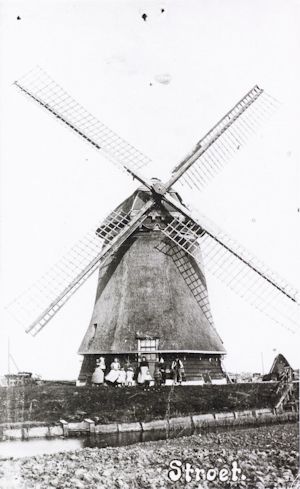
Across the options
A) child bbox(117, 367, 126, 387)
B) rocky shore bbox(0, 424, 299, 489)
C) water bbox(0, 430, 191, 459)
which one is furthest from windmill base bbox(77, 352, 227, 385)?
rocky shore bbox(0, 424, 299, 489)

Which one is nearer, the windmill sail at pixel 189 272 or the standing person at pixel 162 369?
the standing person at pixel 162 369

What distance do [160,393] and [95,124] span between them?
5845 mm

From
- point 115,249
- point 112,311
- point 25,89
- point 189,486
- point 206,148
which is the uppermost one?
point 25,89

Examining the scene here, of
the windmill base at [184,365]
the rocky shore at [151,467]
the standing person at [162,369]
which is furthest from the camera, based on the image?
the windmill base at [184,365]

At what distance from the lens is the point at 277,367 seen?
18.5 m

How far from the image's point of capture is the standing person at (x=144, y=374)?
1184cm

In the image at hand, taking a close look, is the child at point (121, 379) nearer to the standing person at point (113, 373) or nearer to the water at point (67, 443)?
the standing person at point (113, 373)

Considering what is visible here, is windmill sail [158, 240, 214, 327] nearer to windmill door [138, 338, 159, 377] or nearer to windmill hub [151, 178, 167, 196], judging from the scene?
windmill hub [151, 178, 167, 196]

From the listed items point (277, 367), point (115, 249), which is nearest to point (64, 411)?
point (115, 249)

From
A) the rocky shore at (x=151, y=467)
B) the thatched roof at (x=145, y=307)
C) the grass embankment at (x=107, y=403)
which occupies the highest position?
the thatched roof at (x=145, y=307)

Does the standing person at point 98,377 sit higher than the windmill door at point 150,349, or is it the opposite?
the windmill door at point 150,349

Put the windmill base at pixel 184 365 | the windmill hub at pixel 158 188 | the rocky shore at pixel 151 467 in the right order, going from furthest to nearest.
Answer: the windmill hub at pixel 158 188 → the windmill base at pixel 184 365 → the rocky shore at pixel 151 467

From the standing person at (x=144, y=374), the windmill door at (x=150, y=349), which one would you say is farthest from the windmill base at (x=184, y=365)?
the standing person at (x=144, y=374)

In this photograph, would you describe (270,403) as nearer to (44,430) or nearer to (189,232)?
(189,232)
